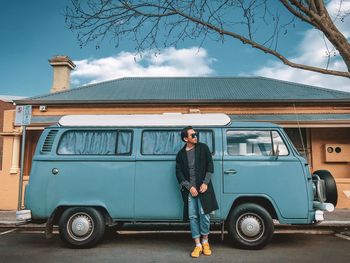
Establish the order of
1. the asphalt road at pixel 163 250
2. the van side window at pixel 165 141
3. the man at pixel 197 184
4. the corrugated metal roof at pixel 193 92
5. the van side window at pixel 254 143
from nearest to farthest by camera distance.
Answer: the asphalt road at pixel 163 250 → the man at pixel 197 184 → the van side window at pixel 254 143 → the van side window at pixel 165 141 → the corrugated metal roof at pixel 193 92

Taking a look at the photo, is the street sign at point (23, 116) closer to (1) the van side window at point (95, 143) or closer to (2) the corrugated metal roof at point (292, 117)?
(1) the van side window at point (95, 143)

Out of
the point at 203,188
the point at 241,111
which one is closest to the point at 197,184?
the point at 203,188

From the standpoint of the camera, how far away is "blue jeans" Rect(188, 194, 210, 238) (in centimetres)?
514

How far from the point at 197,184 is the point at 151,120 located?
4.95 feet

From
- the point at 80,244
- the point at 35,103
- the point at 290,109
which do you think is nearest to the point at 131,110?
the point at 35,103

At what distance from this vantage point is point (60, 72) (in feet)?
48.4

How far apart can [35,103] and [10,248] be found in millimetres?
6114

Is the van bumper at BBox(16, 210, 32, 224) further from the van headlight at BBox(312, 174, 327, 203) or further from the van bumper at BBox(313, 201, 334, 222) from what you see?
the van headlight at BBox(312, 174, 327, 203)

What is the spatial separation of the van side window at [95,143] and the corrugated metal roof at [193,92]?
478cm

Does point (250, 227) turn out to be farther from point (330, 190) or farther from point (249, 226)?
point (330, 190)

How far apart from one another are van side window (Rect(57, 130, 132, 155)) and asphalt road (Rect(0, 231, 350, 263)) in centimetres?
169

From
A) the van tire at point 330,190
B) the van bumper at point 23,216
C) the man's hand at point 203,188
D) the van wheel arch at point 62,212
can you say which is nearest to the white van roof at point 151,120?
the man's hand at point 203,188

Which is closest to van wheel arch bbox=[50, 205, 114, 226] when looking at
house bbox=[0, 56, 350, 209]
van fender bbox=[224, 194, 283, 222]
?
van fender bbox=[224, 194, 283, 222]

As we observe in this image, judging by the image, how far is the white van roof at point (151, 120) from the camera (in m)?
5.85
